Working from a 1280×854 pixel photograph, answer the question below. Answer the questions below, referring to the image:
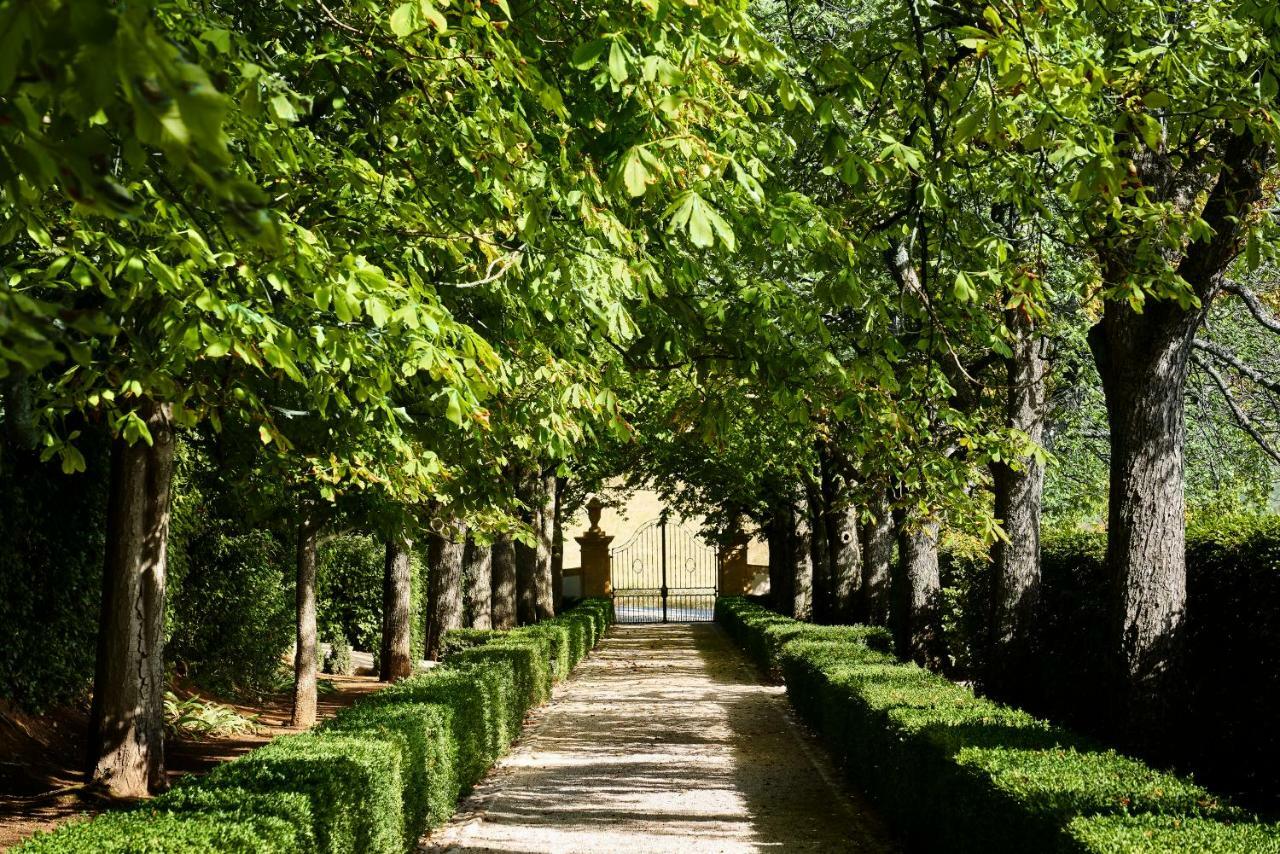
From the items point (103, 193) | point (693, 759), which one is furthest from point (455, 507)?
point (103, 193)

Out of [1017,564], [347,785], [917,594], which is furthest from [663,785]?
[917,594]

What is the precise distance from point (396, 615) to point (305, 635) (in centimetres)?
338

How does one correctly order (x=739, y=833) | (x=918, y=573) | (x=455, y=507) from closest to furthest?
(x=739, y=833) → (x=455, y=507) → (x=918, y=573)

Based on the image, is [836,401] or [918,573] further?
[918,573]

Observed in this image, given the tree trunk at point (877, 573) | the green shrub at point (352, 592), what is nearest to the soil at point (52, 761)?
the green shrub at point (352, 592)

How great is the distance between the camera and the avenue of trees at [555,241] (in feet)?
13.7

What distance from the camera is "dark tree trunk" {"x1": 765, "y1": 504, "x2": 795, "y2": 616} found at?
99.8 ft

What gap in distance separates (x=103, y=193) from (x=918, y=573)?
49.7 ft

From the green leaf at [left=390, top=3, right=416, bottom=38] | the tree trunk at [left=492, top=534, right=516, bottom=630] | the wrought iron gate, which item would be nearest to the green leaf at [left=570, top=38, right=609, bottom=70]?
the green leaf at [left=390, top=3, right=416, bottom=38]

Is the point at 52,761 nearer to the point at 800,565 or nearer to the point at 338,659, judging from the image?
the point at 338,659

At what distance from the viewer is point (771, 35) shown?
12477mm

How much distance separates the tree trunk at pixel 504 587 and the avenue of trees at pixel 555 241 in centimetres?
934

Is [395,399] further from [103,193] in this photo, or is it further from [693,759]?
[103,193]

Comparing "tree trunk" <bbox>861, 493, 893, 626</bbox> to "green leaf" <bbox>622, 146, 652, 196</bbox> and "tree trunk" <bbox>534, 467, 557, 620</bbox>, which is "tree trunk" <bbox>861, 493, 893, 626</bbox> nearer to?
"tree trunk" <bbox>534, 467, 557, 620</bbox>
